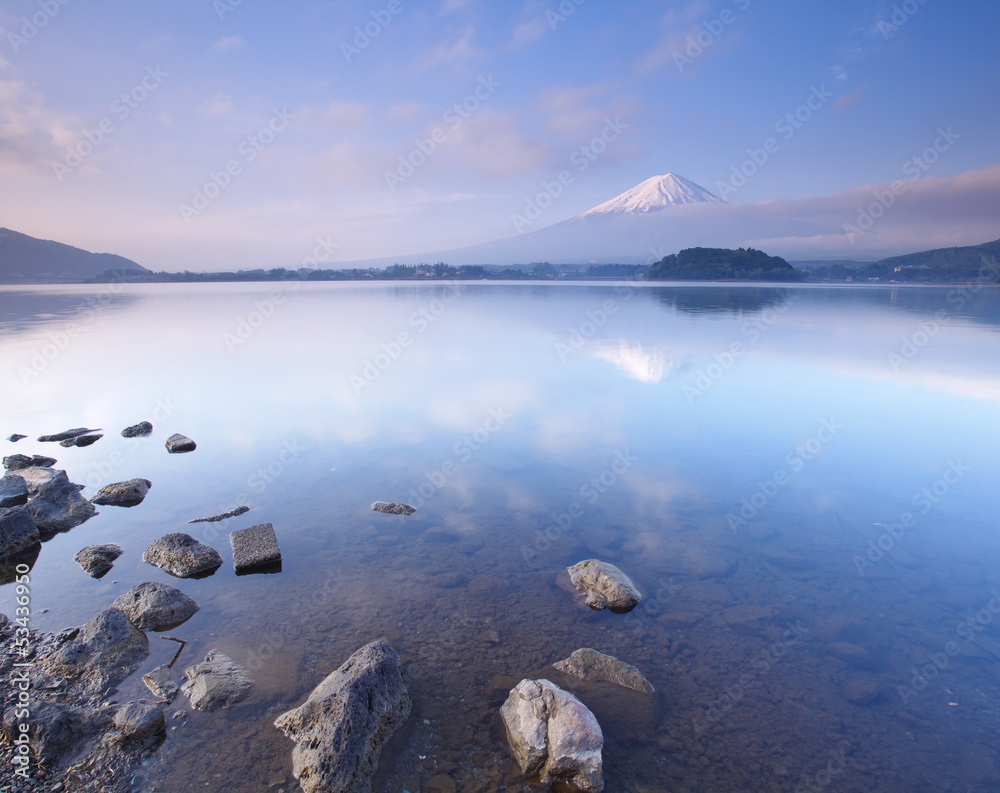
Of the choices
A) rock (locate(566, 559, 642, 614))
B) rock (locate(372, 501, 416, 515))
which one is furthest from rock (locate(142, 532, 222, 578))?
rock (locate(566, 559, 642, 614))

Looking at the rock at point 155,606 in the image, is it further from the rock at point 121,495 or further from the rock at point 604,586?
the rock at point 604,586

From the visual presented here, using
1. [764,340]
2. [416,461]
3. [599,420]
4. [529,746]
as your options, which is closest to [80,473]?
[416,461]

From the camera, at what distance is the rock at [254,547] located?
6.35m

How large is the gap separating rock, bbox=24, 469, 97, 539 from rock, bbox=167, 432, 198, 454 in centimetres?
237

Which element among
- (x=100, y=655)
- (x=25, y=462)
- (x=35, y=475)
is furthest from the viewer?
(x=25, y=462)

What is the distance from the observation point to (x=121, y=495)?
8.29 metres

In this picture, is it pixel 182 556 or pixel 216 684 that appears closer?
pixel 216 684

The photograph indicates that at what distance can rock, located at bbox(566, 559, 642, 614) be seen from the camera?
5.62 meters

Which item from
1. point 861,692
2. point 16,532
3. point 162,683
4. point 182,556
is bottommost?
point 861,692

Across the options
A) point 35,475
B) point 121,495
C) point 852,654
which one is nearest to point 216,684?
point 121,495

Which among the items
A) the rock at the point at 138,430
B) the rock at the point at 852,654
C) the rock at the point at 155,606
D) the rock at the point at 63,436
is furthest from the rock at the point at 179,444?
the rock at the point at 852,654

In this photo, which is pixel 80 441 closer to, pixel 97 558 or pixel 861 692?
pixel 97 558

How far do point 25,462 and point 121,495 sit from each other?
2.76m

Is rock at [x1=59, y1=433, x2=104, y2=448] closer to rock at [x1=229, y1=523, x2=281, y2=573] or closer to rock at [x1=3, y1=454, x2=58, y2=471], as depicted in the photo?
rock at [x1=3, y1=454, x2=58, y2=471]
